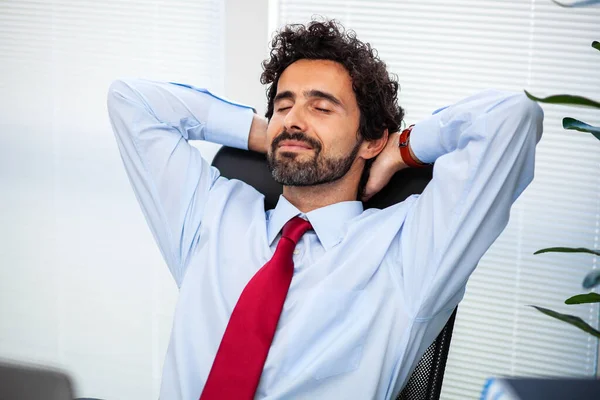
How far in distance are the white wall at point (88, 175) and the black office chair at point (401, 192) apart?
56 cm

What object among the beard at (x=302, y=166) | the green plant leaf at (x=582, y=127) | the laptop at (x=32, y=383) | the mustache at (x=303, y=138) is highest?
the green plant leaf at (x=582, y=127)

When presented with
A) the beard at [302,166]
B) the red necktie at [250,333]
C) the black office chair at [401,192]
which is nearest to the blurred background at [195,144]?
the black office chair at [401,192]

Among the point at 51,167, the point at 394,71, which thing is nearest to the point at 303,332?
the point at 394,71

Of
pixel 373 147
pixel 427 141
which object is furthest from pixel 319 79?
pixel 427 141

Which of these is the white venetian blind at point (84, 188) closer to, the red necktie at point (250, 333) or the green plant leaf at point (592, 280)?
the red necktie at point (250, 333)

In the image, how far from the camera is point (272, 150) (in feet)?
5.77

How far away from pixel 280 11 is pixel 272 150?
79 cm

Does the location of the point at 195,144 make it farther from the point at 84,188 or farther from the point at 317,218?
the point at 317,218

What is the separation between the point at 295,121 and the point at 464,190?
478 mm

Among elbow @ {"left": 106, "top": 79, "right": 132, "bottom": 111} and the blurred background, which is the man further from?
the blurred background

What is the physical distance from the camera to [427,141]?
64.3 inches

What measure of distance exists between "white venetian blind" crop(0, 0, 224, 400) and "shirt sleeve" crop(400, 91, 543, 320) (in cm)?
111

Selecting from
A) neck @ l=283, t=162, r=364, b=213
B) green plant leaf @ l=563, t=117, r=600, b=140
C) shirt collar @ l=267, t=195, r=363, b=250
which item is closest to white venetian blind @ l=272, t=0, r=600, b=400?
neck @ l=283, t=162, r=364, b=213

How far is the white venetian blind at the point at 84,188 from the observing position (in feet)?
8.05
